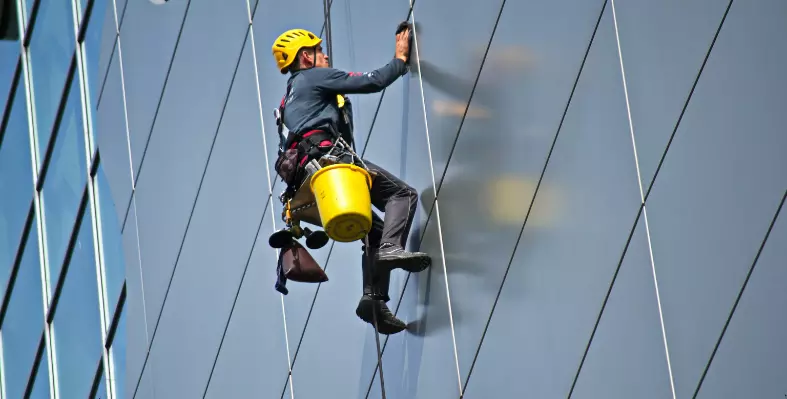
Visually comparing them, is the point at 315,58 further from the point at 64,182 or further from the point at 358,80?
the point at 64,182

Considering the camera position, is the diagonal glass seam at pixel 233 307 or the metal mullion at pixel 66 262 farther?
the metal mullion at pixel 66 262

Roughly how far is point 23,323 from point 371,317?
33.5 feet

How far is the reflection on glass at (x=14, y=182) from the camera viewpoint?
19250 mm

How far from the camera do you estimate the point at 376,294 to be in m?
9.83

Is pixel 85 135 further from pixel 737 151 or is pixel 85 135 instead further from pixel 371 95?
pixel 737 151

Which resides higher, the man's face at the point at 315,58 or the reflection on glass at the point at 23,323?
the man's face at the point at 315,58

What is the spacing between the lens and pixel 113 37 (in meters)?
16.1

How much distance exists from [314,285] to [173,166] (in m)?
3.20

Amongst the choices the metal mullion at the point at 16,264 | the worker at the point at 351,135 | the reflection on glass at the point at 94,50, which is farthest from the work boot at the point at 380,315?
the metal mullion at the point at 16,264

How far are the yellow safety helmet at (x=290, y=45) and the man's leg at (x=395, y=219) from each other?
97 cm

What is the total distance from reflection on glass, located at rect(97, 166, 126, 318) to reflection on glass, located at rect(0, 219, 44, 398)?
2.52 meters

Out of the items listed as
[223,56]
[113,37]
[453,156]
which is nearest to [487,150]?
[453,156]

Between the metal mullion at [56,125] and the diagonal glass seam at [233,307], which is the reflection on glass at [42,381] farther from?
the diagonal glass seam at [233,307]

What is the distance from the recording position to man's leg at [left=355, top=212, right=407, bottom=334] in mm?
9711
